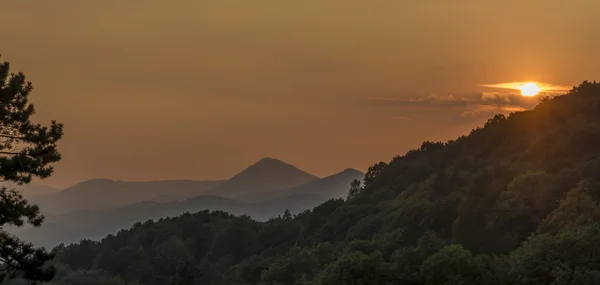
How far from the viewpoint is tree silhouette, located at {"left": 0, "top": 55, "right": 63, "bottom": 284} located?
31375mm

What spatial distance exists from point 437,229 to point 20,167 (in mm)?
72904

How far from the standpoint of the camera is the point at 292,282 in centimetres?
8406

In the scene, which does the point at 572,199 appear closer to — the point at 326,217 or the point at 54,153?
the point at 54,153

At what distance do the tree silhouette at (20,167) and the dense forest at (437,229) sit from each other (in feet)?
93.3

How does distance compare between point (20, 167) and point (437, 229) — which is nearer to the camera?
point (20, 167)

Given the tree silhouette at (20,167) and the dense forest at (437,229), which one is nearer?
the tree silhouette at (20,167)

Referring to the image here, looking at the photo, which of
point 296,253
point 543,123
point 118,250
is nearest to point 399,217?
point 296,253

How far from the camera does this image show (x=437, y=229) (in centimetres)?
9575

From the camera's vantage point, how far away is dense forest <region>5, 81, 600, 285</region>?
50.8 metres

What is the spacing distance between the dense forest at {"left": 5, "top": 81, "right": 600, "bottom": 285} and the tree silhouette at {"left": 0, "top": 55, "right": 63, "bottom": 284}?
93.3ft

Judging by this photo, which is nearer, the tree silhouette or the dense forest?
the tree silhouette

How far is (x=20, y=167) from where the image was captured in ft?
103

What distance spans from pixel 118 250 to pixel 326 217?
43.8 m

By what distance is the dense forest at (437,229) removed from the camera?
50.8 meters
